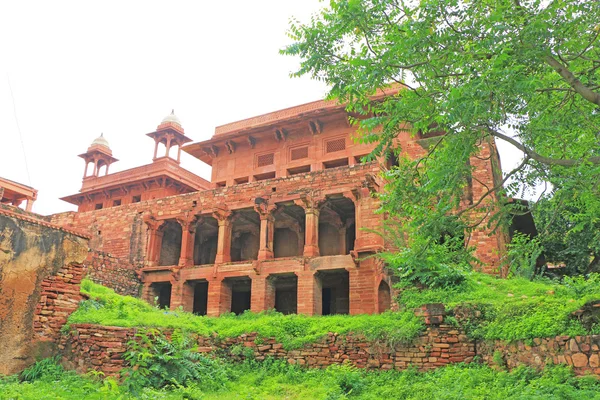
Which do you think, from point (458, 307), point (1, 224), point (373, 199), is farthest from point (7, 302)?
point (373, 199)

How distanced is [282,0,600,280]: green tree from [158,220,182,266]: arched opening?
17204 mm

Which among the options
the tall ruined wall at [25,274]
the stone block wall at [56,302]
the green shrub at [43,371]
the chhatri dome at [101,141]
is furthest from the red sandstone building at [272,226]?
the chhatri dome at [101,141]

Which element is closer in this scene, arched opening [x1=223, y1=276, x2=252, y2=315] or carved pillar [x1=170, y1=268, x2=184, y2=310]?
carved pillar [x1=170, y1=268, x2=184, y2=310]

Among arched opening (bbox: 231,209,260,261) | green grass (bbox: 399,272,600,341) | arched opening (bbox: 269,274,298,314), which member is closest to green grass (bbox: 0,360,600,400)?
green grass (bbox: 399,272,600,341)

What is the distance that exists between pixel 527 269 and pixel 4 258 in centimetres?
1359

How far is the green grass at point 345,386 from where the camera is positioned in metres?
6.89

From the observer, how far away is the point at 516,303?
8.91 m

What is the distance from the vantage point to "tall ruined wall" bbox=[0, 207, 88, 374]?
10047mm

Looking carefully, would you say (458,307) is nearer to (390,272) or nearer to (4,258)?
(390,272)

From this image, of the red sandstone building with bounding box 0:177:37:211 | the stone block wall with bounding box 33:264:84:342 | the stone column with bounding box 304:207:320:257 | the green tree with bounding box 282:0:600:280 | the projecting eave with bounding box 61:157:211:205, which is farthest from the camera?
the red sandstone building with bounding box 0:177:37:211

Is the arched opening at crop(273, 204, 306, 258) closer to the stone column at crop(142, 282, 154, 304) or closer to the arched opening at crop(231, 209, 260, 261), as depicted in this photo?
the arched opening at crop(231, 209, 260, 261)

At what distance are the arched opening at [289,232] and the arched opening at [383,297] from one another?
633 centimetres

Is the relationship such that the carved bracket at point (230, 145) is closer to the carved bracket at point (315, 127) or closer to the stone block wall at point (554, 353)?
the carved bracket at point (315, 127)

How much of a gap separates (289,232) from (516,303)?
15.6 meters
